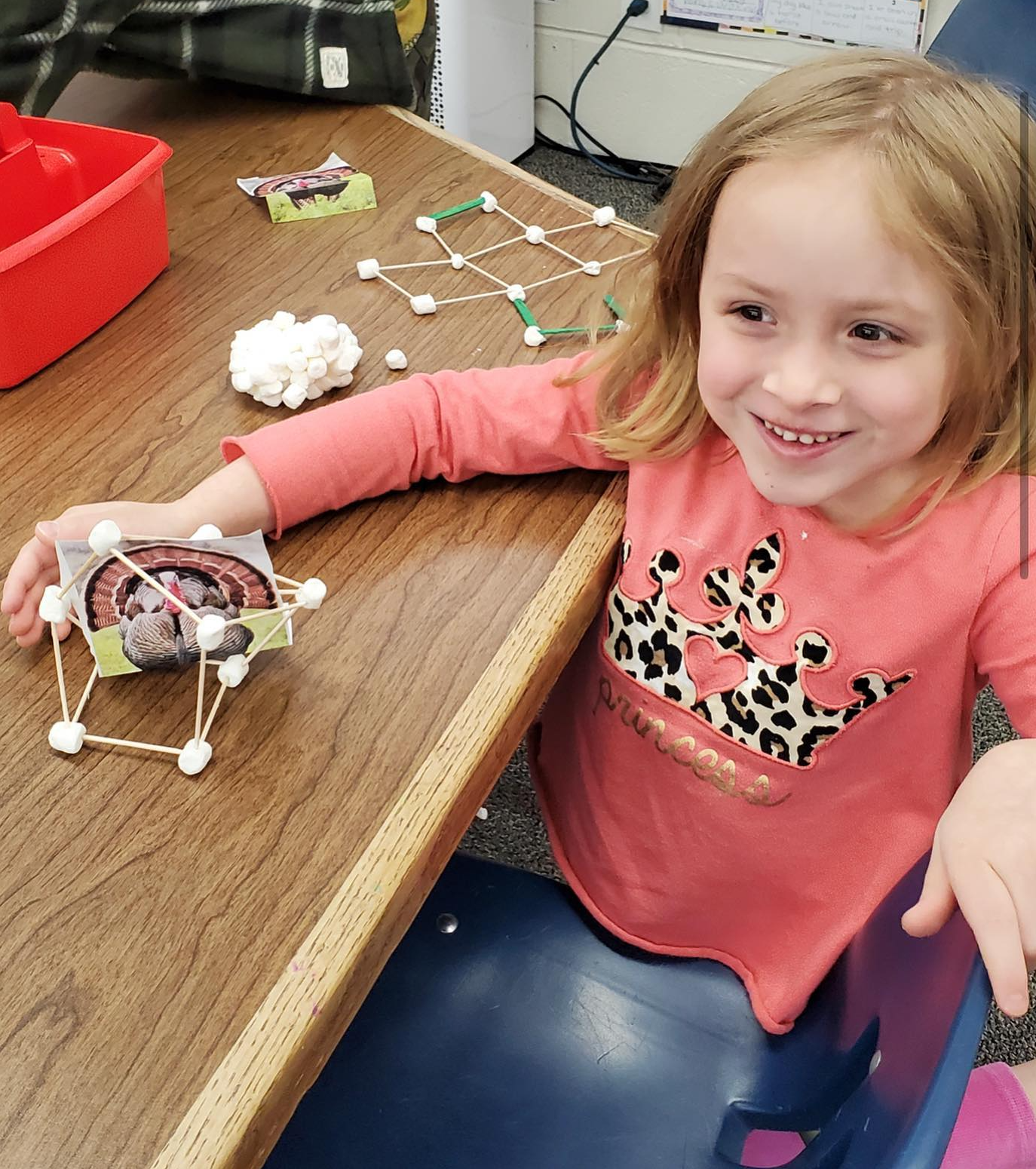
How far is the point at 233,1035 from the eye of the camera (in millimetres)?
454

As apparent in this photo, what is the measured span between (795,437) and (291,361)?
341 mm

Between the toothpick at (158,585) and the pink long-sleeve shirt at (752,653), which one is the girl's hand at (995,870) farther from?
the toothpick at (158,585)

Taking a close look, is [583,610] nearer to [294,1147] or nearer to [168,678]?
[168,678]

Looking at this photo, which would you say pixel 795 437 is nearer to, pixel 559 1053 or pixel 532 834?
pixel 559 1053

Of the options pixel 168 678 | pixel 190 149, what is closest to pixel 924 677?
pixel 168 678

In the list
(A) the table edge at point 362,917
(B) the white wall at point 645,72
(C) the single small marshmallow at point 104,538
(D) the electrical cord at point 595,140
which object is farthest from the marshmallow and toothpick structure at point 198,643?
(D) the electrical cord at point 595,140

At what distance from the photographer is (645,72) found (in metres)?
2.30

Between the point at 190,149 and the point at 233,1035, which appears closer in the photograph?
the point at 233,1035

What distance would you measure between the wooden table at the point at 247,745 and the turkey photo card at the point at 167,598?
0.02m

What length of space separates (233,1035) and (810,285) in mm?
459

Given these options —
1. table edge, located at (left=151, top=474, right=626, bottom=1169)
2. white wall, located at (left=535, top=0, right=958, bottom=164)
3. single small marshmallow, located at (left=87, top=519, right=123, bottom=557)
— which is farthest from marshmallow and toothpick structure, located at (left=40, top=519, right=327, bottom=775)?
white wall, located at (left=535, top=0, right=958, bottom=164)

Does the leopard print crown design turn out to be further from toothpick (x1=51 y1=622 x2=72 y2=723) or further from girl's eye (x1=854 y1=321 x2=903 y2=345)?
toothpick (x1=51 y1=622 x2=72 y2=723)

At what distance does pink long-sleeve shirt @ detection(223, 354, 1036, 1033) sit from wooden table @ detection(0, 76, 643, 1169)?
4 centimetres

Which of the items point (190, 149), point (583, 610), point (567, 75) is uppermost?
point (190, 149)
